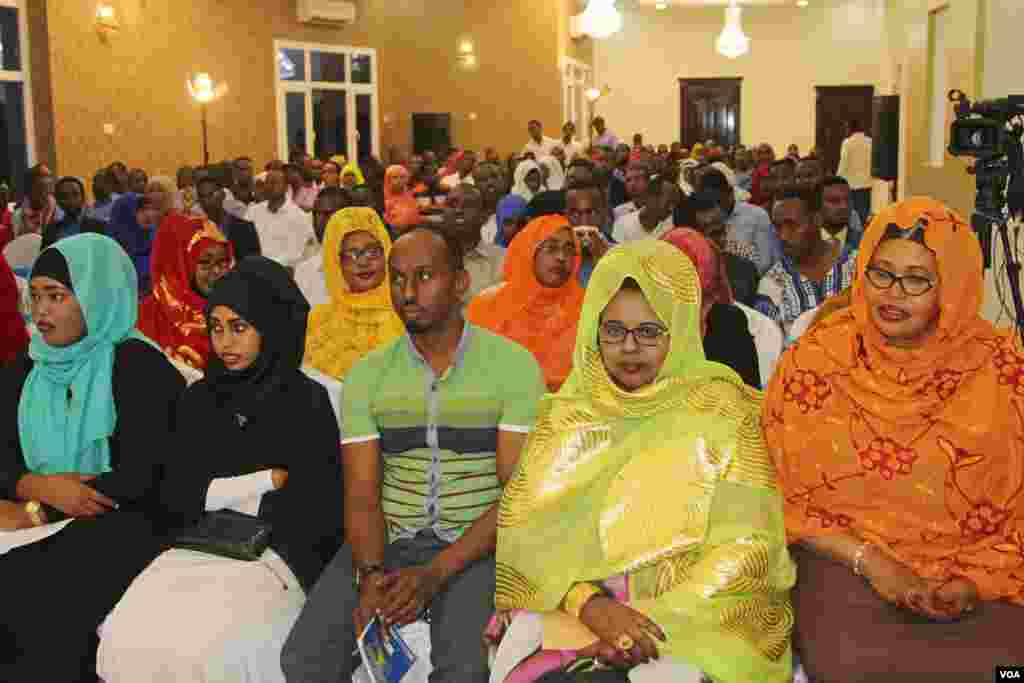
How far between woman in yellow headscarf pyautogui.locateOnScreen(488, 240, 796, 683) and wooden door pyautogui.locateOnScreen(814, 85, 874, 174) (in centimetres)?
2132

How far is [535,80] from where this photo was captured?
1902cm

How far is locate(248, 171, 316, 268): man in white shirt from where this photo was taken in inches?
313

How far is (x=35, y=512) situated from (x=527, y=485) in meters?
1.35

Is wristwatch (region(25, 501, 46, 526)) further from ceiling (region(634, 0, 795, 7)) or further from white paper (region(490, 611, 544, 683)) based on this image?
ceiling (region(634, 0, 795, 7))

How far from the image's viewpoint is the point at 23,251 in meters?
6.75

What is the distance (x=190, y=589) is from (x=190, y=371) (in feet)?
3.34

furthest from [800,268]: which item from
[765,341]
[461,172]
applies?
[461,172]

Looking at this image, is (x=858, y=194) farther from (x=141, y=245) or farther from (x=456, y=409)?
(x=456, y=409)

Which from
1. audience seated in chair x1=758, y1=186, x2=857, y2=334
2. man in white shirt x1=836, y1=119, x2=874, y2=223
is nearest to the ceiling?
man in white shirt x1=836, y1=119, x2=874, y2=223

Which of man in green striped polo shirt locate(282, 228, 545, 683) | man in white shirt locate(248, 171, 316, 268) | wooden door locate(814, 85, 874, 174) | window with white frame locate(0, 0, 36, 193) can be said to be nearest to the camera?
man in green striped polo shirt locate(282, 228, 545, 683)

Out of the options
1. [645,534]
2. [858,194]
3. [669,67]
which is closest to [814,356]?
[645,534]

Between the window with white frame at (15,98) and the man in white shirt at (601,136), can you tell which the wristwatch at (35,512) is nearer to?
the window with white frame at (15,98)

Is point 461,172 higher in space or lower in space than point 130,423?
higher

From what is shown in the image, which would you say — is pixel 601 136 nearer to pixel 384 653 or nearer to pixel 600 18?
pixel 600 18
